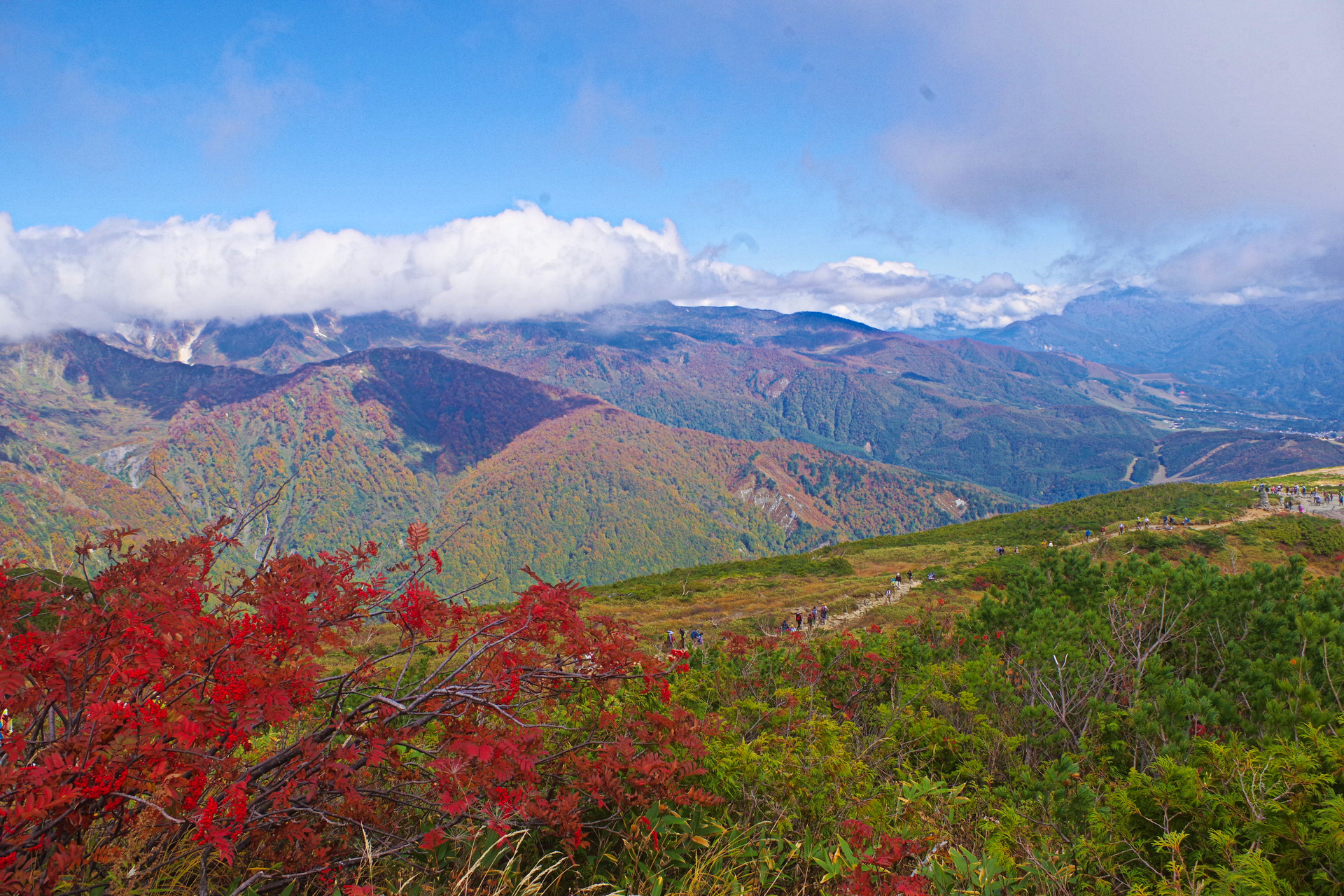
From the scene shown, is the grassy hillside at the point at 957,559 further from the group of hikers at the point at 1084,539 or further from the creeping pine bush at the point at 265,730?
the creeping pine bush at the point at 265,730

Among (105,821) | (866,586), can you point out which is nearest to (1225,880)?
(105,821)

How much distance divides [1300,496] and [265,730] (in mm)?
53238

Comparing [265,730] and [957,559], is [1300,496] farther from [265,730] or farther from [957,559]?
[265,730]

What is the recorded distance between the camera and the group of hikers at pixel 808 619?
19.9 m

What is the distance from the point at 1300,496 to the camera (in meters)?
37.8

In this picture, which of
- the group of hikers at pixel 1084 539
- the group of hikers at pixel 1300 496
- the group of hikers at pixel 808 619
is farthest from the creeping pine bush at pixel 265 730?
the group of hikers at pixel 1300 496

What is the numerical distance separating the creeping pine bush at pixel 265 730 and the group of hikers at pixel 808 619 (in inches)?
635

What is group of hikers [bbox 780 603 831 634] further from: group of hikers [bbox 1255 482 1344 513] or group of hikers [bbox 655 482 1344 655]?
group of hikers [bbox 1255 482 1344 513]

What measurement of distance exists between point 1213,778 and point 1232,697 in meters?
3.21

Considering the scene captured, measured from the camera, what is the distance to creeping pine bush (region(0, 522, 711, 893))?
113 inches

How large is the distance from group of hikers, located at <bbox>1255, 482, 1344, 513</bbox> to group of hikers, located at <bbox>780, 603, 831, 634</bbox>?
2900 cm

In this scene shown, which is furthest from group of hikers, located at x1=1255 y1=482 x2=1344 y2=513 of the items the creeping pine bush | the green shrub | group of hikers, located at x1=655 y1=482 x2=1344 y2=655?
the creeping pine bush

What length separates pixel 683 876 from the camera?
3834 millimetres

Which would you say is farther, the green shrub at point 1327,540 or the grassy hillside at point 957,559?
the green shrub at point 1327,540
